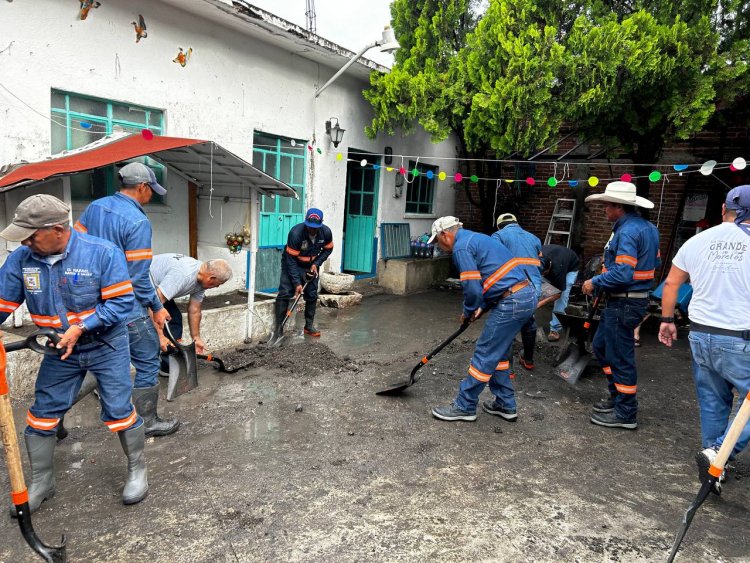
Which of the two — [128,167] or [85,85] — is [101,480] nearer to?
[128,167]

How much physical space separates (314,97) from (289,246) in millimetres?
3165

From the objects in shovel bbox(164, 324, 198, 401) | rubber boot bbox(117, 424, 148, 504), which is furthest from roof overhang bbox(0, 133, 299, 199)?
rubber boot bbox(117, 424, 148, 504)

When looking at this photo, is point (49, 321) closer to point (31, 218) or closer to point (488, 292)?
point (31, 218)

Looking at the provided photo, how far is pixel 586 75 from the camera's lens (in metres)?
6.77

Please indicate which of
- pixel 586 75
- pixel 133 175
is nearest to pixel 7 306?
pixel 133 175

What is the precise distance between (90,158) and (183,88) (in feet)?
8.29

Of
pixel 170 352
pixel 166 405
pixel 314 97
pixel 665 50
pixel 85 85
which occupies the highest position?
pixel 665 50

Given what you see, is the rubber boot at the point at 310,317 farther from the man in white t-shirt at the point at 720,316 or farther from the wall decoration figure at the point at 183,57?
the man in white t-shirt at the point at 720,316

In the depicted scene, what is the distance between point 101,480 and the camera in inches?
123

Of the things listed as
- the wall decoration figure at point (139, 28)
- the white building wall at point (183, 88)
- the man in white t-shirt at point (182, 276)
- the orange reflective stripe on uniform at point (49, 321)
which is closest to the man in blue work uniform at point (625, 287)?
the man in white t-shirt at point (182, 276)

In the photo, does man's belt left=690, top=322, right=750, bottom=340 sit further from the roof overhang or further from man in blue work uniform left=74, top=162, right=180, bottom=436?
the roof overhang

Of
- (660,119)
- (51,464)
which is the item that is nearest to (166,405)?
(51,464)

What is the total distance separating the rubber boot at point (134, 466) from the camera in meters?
2.89

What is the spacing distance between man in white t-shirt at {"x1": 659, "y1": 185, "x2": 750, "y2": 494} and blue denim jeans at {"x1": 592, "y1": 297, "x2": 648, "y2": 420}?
827 mm
